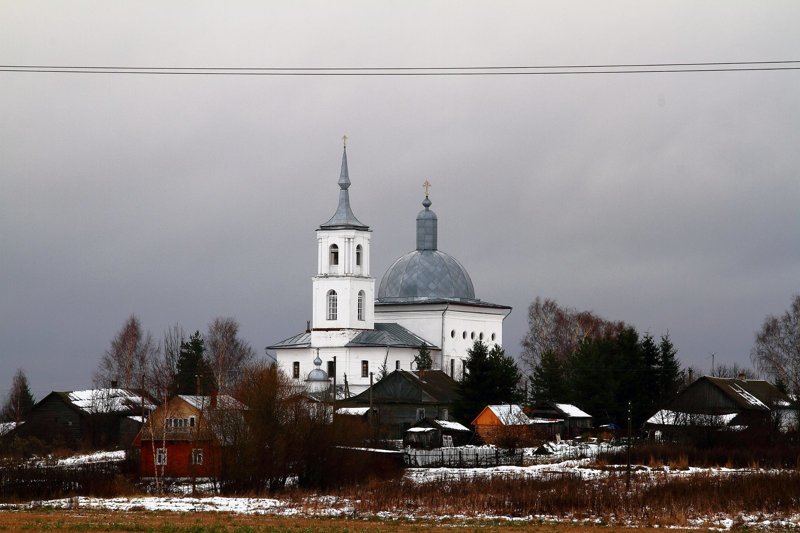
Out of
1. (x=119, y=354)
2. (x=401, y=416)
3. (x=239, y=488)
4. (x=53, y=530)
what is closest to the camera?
(x=53, y=530)

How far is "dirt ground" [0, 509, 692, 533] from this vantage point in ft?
100

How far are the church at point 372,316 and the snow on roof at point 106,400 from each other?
8232 mm

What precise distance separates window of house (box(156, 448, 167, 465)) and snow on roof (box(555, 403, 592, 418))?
21118 mm

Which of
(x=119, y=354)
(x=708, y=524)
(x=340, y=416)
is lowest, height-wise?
(x=708, y=524)

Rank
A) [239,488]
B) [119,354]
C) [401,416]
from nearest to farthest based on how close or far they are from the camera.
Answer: [239,488] < [401,416] < [119,354]

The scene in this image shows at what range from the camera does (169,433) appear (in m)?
52.3

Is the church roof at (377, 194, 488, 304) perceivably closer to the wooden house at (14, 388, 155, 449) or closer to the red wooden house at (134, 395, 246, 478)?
the wooden house at (14, 388, 155, 449)

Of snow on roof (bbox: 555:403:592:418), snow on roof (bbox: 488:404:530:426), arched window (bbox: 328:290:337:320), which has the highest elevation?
→ arched window (bbox: 328:290:337:320)

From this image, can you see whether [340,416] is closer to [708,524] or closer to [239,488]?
[239,488]

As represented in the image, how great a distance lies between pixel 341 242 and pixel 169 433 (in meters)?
29.3

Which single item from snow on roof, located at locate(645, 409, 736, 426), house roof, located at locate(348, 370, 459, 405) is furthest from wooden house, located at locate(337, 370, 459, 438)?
snow on roof, located at locate(645, 409, 736, 426)

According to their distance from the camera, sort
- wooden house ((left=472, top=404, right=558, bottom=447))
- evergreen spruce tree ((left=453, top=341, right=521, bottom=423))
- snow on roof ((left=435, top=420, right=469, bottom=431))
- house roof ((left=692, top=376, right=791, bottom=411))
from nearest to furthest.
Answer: wooden house ((left=472, top=404, right=558, bottom=447))
snow on roof ((left=435, top=420, right=469, bottom=431))
house roof ((left=692, top=376, right=791, bottom=411))
evergreen spruce tree ((left=453, top=341, right=521, bottom=423))

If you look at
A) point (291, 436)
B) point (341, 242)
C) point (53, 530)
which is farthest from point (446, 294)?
point (53, 530)

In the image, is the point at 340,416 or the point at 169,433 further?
the point at 169,433
